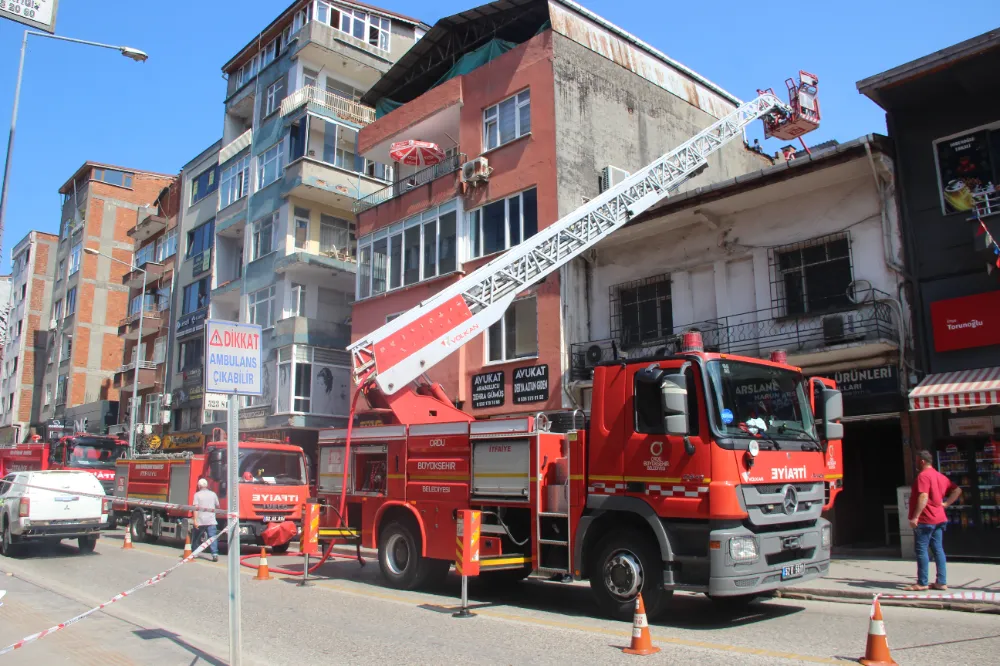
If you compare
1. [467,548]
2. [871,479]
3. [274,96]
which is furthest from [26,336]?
[467,548]

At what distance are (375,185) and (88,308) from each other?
101ft

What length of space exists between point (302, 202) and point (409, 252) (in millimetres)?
8829

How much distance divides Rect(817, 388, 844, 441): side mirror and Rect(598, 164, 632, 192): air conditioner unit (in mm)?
13435

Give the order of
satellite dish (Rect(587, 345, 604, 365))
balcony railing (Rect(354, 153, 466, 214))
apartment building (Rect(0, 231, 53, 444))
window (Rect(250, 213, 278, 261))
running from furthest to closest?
apartment building (Rect(0, 231, 53, 444)) < window (Rect(250, 213, 278, 261)) < balcony railing (Rect(354, 153, 466, 214)) < satellite dish (Rect(587, 345, 604, 365))

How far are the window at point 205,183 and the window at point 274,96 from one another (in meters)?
6.31

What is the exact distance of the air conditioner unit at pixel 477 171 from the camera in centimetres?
2303

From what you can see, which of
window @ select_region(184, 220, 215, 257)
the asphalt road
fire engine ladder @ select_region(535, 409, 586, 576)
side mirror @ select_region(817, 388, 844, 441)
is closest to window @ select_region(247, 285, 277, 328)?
window @ select_region(184, 220, 215, 257)

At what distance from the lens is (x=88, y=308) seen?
53.8 metres

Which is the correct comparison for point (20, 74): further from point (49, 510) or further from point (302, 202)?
point (302, 202)

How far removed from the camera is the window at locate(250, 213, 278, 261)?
32944mm

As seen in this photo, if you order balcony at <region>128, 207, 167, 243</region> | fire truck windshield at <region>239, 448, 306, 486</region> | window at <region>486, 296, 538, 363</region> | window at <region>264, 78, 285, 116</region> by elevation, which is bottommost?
fire truck windshield at <region>239, 448, 306, 486</region>

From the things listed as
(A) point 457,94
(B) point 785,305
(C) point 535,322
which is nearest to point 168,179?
(A) point 457,94

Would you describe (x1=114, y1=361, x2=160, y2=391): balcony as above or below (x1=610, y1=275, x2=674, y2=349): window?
above

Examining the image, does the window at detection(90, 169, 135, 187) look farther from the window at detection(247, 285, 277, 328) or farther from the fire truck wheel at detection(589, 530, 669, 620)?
the fire truck wheel at detection(589, 530, 669, 620)
